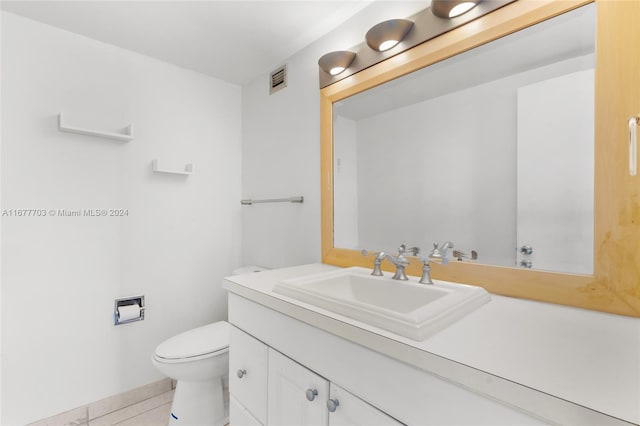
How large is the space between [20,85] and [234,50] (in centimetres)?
115

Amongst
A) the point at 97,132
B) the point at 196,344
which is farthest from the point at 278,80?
the point at 196,344

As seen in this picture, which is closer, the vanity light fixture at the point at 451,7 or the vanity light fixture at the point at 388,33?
the vanity light fixture at the point at 451,7

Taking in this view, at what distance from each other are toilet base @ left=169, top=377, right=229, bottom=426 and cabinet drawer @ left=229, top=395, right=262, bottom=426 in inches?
16.5

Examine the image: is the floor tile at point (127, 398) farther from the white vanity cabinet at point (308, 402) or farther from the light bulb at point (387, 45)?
the light bulb at point (387, 45)

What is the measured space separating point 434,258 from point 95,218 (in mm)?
1918

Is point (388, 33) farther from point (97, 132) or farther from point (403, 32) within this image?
point (97, 132)

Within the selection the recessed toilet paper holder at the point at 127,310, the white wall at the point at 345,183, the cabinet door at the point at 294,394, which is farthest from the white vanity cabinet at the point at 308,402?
the recessed toilet paper holder at the point at 127,310

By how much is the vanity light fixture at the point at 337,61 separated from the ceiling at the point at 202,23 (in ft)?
0.76

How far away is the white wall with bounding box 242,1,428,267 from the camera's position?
5.48 ft

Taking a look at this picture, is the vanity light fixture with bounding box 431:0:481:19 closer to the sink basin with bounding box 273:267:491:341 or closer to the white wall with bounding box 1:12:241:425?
the sink basin with bounding box 273:267:491:341

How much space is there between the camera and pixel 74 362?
167cm

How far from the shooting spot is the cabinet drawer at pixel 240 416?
113 centimetres

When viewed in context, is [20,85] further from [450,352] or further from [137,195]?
[450,352]

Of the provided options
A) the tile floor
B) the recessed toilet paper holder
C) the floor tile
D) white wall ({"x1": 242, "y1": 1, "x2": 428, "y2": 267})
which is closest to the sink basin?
white wall ({"x1": 242, "y1": 1, "x2": 428, "y2": 267})
